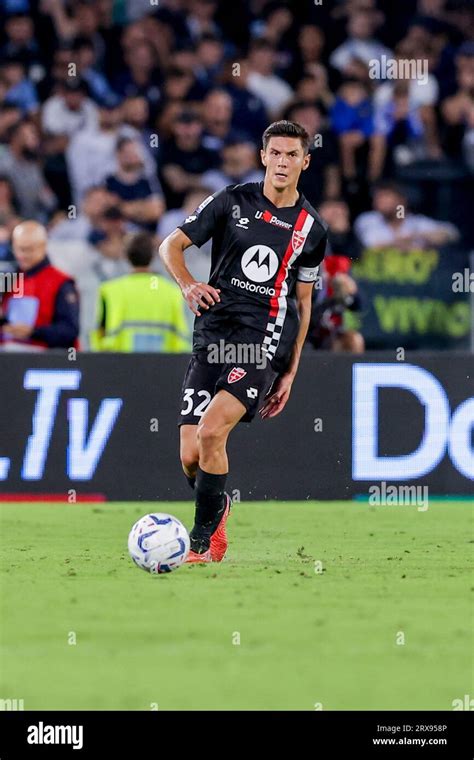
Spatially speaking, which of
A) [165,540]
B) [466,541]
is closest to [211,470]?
[165,540]

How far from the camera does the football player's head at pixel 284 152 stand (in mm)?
8289

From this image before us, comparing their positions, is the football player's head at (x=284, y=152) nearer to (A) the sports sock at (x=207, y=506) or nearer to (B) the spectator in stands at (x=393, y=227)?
(A) the sports sock at (x=207, y=506)

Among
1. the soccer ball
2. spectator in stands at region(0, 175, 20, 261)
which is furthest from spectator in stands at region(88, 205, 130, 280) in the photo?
the soccer ball

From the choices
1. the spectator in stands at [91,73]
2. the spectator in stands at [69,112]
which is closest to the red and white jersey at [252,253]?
the spectator in stands at [69,112]

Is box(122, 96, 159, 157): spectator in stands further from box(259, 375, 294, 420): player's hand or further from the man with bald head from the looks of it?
box(259, 375, 294, 420): player's hand

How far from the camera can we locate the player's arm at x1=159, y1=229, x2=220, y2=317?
Answer: 8156mm

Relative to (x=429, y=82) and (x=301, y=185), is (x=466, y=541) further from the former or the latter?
(x=429, y=82)

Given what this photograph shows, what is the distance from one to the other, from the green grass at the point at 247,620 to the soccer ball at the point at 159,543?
0.27ft

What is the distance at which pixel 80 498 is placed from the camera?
11695 millimetres

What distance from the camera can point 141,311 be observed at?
12.2 meters

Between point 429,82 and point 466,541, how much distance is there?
26.9 feet

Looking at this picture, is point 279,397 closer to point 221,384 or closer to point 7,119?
point 221,384

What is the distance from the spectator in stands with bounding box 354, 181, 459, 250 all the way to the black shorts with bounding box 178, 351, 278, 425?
695 cm
